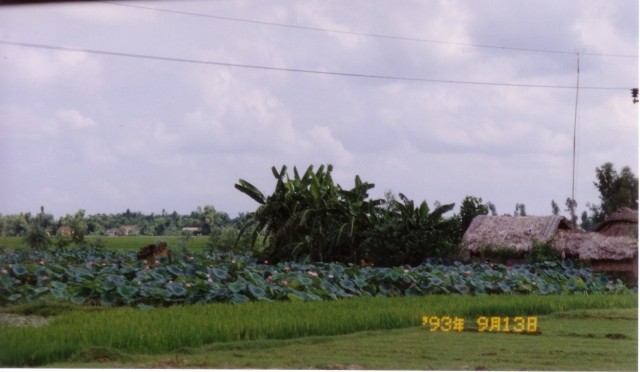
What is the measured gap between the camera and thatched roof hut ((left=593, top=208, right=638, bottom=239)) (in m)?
7.47

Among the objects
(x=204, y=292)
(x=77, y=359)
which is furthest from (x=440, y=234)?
(x=77, y=359)

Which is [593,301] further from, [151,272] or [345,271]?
[151,272]

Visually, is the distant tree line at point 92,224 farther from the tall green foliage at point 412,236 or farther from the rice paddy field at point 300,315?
the tall green foliage at point 412,236

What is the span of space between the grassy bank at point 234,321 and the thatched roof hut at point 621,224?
2.36ft

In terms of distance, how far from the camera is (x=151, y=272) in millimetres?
7477

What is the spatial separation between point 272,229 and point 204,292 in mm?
2817

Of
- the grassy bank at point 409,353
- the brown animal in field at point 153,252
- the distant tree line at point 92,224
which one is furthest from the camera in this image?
the brown animal in field at point 153,252

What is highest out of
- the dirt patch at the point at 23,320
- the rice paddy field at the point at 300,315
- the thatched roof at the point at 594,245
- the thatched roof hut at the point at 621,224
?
the thatched roof hut at the point at 621,224

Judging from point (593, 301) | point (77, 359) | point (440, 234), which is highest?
point (440, 234)

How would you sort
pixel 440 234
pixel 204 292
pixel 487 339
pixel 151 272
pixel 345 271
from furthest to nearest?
pixel 440 234
pixel 345 271
pixel 151 272
pixel 204 292
pixel 487 339
